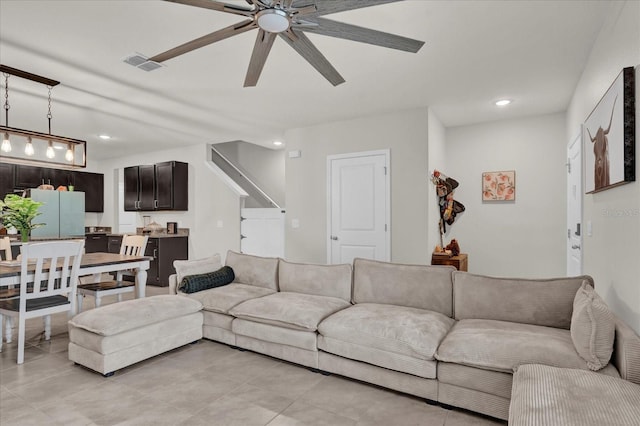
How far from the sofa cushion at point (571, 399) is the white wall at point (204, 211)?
5.36 m

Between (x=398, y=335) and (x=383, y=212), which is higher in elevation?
(x=383, y=212)

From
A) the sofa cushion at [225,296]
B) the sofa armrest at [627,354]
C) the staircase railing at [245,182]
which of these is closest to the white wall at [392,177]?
the sofa cushion at [225,296]

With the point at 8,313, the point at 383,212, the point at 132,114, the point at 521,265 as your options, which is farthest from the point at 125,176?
the point at 521,265

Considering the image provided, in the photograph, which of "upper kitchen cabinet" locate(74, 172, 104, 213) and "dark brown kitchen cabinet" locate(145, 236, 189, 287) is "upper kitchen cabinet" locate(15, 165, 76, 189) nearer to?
"upper kitchen cabinet" locate(74, 172, 104, 213)

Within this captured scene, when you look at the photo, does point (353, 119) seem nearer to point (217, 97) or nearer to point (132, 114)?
point (217, 97)

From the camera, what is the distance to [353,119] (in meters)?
4.86

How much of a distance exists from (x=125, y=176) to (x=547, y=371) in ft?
25.5

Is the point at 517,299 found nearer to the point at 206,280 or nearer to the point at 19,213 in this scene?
the point at 206,280

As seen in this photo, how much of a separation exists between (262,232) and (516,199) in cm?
408

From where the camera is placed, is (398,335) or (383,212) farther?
(383,212)

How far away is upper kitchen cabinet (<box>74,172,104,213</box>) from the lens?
7.61 meters

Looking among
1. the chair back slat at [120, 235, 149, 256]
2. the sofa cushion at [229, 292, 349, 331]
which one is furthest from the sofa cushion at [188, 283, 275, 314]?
the chair back slat at [120, 235, 149, 256]

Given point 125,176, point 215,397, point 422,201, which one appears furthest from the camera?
point 125,176

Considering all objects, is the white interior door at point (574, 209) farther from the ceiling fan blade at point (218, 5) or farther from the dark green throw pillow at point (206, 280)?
the dark green throw pillow at point (206, 280)
